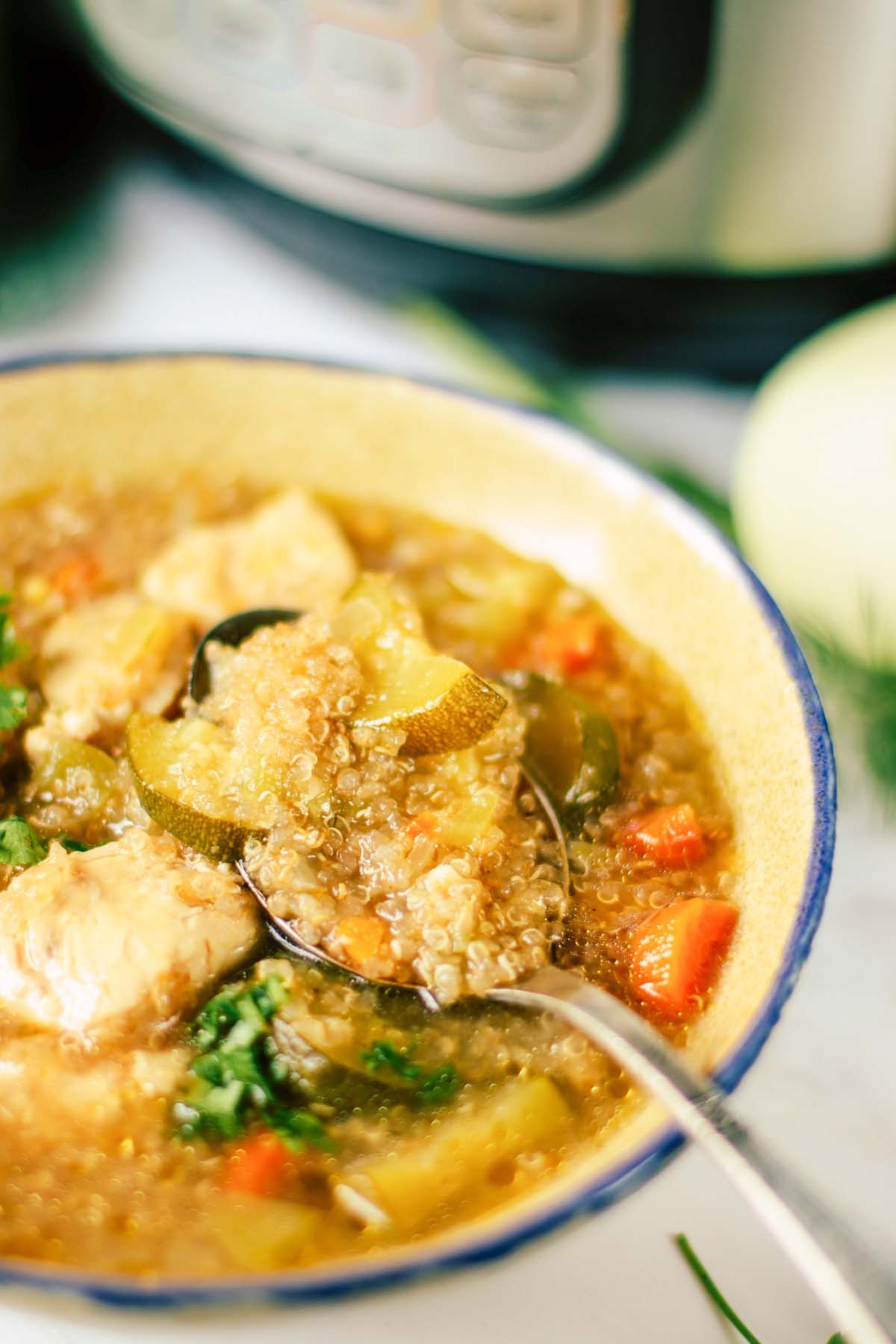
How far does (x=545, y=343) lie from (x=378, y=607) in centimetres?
98

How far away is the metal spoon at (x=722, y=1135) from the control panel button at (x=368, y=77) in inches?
47.7

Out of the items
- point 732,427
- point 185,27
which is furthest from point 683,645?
point 185,27

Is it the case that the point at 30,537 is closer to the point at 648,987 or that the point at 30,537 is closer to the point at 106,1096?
the point at 106,1096

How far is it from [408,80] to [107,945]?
4.40 feet

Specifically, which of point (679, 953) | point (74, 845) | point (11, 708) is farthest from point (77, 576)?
point (679, 953)

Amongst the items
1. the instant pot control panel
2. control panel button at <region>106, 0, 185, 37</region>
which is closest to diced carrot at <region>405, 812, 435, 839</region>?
the instant pot control panel

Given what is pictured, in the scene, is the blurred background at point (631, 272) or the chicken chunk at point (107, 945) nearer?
the chicken chunk at point (107, 945)

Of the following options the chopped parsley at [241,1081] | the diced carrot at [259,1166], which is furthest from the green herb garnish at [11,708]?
the diced carrot at [259,1166]

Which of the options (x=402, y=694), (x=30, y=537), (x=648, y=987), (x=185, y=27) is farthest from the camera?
(x=185, y=27)

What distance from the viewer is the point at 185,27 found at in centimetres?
203

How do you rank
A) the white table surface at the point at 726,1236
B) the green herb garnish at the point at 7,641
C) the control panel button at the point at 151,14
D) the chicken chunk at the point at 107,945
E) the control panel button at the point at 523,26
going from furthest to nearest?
the control panel button at the point at 151,14
the control panel button at the point at 523,26
the green herb garnish at the point at 7,641
the chicken chunk at the point at 107,945
the white table surface at the point at 726,1236

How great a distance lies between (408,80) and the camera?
1873 mm

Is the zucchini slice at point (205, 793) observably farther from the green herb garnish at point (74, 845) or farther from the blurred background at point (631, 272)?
the blurred background at point (631, 272)

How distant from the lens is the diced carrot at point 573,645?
66.6 inches
